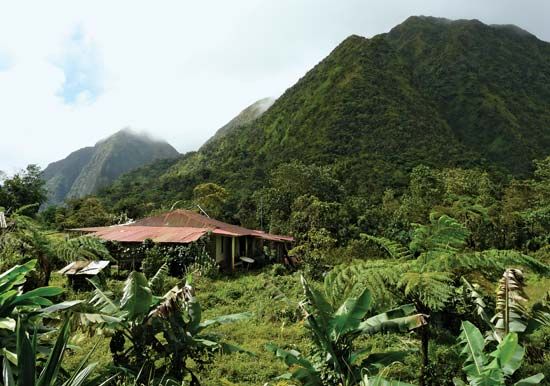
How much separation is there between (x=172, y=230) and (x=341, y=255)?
9.26 m

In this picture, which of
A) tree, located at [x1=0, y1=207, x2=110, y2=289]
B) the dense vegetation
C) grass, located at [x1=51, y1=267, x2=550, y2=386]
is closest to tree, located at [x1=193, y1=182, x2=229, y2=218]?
the dense vegetation

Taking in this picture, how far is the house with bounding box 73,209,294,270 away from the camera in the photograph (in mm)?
18328

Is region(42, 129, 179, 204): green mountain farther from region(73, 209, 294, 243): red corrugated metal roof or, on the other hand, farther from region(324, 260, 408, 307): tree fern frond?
region(324, 260, 408, 307): tree fern frond

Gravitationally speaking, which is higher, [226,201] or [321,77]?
[321,77]

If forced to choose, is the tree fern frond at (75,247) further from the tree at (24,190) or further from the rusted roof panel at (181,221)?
the tree at (24,190)

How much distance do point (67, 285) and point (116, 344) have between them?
958 cm

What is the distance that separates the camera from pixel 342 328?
423 centimetres

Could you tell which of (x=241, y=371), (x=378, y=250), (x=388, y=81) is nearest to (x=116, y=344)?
(x=241, y=371)

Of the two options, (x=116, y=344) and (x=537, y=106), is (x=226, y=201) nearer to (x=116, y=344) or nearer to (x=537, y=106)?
(x=116, y=344)

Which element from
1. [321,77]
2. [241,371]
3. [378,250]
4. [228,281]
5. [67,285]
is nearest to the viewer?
[241,371]

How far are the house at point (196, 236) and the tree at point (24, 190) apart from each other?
55.9ft

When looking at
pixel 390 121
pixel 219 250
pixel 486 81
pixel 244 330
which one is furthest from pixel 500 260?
pixel 486 81

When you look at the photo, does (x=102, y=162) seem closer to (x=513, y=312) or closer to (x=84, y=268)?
(x=84, y=268)

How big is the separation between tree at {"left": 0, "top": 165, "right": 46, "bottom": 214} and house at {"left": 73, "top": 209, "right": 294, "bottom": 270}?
17050 mm
